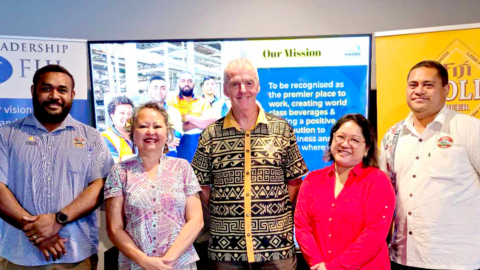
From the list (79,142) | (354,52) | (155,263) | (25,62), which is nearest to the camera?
(155,263)

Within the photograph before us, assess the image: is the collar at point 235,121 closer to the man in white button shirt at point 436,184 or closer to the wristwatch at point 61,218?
the man in white button shirt at point 436,184

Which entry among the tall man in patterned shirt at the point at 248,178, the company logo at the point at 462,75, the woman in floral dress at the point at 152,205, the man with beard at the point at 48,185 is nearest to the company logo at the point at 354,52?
the company logo at the point at 462,75

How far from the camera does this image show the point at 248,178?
232 centimetres

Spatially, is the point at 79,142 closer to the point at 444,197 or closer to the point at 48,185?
the point at 48,185

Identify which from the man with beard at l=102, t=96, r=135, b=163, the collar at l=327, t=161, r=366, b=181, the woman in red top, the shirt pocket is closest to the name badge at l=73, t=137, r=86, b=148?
the man with beard at l=102, t=96, r=135, b=163

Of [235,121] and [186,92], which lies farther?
[186,92]

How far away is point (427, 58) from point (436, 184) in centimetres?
123

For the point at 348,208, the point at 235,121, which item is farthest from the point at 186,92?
the point at 348,208

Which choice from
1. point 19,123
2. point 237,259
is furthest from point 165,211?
point 19,123

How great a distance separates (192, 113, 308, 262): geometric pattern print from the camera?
229 cm

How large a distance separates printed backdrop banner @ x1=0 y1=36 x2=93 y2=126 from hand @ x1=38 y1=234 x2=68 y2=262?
5.14 feet

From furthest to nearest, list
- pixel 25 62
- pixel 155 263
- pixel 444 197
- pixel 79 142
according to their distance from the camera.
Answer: pixel 25 62 → pixel 79 142 → pixel 444 197 → pixel 155 263

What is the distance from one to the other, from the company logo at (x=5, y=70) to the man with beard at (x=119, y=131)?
34.3 inches

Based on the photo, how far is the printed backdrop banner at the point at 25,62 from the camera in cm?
330
